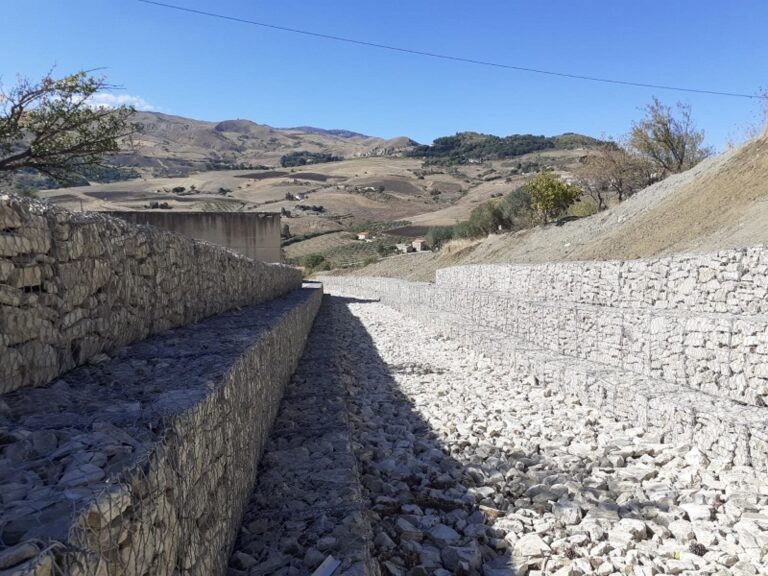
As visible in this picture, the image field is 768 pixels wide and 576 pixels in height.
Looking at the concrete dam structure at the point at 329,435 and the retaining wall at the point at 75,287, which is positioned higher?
the retaining wall at the point at 75,287

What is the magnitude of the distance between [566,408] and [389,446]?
8.19 feet

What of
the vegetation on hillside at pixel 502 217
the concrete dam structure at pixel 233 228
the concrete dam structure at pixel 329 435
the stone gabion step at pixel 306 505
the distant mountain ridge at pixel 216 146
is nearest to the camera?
the concrete dam structure at pixel 329 435

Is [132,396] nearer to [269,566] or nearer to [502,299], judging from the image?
[269,566]

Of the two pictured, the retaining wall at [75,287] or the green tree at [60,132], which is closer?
the retaining wall at [75,287]

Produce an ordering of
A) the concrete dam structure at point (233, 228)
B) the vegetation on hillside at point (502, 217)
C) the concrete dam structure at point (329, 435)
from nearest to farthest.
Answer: the concrete dam structure at point (329, 435) → the concrete dam structure at point (233, 228) → the vegetation on hillside at point (502, 217)

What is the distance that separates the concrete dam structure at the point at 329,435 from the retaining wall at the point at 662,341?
0.03 meters

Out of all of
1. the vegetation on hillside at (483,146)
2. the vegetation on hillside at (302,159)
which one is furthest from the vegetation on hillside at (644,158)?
the vegetation on hillside at (302,159)

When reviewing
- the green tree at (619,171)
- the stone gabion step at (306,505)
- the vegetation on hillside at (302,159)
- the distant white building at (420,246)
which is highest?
the vegetation on hillside at (302,159)

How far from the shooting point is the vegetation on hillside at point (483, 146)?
117 metres

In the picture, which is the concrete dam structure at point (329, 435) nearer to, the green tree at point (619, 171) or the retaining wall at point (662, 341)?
the retaining wall at point (662, 341)

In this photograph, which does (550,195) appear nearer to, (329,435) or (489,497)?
(489,497)

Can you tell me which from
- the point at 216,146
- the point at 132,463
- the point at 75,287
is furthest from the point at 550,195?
the point at 216,146

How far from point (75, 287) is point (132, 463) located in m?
1.88

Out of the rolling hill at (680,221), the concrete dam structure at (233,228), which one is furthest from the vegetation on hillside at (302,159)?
the rolling hill at (680,221)
